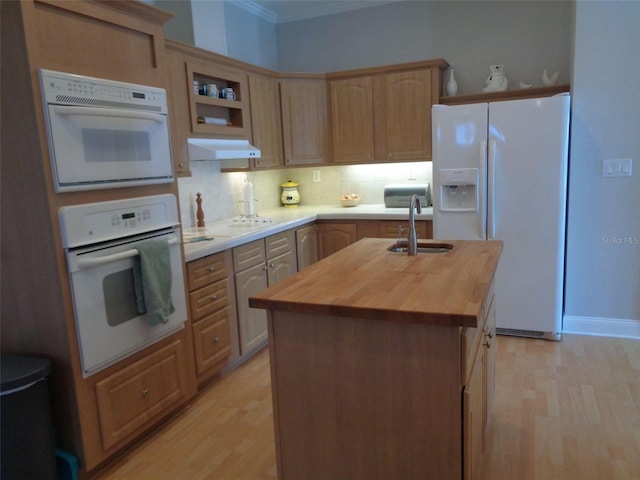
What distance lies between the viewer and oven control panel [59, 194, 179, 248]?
76.9 inches

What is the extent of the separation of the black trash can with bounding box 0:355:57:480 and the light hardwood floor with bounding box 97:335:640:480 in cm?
33

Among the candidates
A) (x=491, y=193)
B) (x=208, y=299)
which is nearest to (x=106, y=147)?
(x=208, y=299)

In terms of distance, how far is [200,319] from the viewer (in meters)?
2.80

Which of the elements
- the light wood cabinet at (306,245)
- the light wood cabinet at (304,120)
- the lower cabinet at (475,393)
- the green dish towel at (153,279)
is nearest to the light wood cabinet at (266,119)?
the light wood cabinet at (304,120)

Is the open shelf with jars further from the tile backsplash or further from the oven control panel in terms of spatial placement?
the oven control panel

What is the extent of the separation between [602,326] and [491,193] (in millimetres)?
1279

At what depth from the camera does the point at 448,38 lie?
4305 mm

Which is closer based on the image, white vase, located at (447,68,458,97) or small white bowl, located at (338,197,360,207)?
white vase, located at (447,68,458,97)

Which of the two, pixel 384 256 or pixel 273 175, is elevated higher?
pixel 273 175

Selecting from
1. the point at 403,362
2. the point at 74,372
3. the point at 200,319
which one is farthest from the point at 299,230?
the point at 403,362

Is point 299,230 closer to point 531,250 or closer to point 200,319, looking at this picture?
point 200,319

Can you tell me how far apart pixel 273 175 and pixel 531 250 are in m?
2.53

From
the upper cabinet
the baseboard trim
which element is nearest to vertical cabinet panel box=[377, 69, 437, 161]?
the upper cabinet

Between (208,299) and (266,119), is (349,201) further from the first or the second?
(208,299)
